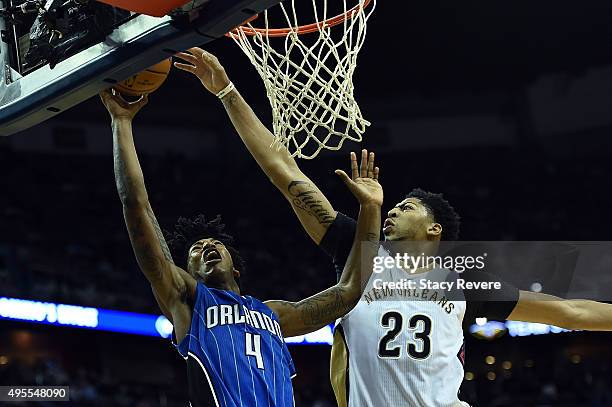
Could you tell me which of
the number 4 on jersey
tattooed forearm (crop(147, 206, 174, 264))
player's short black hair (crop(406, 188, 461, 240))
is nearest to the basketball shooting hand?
tattooed forearm (crop(147, 206, 174, 264))

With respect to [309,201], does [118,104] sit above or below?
above

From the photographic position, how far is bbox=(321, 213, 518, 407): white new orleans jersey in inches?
136

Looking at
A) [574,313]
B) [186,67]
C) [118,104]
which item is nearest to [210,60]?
[186,67]

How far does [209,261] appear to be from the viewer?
11.9ft

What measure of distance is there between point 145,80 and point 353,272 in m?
1.05

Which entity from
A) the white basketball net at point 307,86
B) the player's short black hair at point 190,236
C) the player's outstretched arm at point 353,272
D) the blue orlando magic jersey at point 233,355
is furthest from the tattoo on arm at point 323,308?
the white basketball net at point 307,86

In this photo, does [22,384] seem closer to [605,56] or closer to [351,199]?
[351,199]

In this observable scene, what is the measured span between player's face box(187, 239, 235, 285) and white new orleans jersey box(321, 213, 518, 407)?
49 centimetres

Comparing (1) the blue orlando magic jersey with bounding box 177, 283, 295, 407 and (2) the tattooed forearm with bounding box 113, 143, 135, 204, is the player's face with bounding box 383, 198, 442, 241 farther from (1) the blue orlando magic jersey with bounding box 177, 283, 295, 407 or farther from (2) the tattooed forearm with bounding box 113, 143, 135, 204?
(2) the tattooed forearm with bounding box 113, 143, 135, 204

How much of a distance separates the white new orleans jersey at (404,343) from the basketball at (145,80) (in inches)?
43.7

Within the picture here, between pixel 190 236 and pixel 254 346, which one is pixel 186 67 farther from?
pixel 254 346

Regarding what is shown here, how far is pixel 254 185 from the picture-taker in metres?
14.9

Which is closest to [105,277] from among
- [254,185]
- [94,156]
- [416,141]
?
[94,156]

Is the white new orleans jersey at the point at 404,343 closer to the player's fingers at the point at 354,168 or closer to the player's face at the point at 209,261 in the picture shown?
the player's fingers at the point at 354,168
